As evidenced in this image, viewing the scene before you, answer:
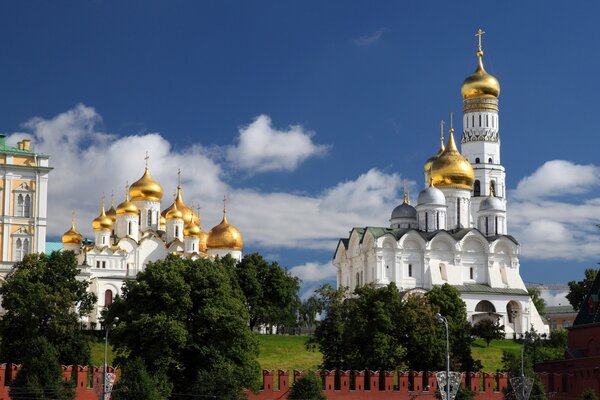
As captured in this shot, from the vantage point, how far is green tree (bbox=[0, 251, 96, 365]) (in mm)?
52031

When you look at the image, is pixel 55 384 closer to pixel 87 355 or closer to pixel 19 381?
pixel 19 381

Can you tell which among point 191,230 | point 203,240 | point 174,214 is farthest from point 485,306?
point 174,214

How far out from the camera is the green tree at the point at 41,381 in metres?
42.6

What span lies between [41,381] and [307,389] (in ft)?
32.1

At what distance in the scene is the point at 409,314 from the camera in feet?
181

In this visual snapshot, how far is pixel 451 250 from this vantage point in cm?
8469

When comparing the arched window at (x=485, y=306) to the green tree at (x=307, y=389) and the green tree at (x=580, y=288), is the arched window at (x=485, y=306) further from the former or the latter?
the green tree at (x=307, y=389)

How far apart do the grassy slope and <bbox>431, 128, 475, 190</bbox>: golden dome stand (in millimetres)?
16580

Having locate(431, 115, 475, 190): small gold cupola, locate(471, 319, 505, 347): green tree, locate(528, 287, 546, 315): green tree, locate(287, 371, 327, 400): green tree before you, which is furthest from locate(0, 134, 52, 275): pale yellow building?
locate(528, 287, 546, 315): green tree

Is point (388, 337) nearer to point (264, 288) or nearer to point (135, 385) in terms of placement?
point (135, 385)

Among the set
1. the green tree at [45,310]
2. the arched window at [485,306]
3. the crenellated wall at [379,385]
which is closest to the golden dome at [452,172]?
the arched window at [485,306]

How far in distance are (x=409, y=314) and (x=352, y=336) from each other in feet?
10.3

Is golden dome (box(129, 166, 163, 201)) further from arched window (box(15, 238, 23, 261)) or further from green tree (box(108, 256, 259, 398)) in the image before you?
green tree (box(108, 256, 259, 398))

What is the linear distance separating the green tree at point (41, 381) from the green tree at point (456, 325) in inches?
749
